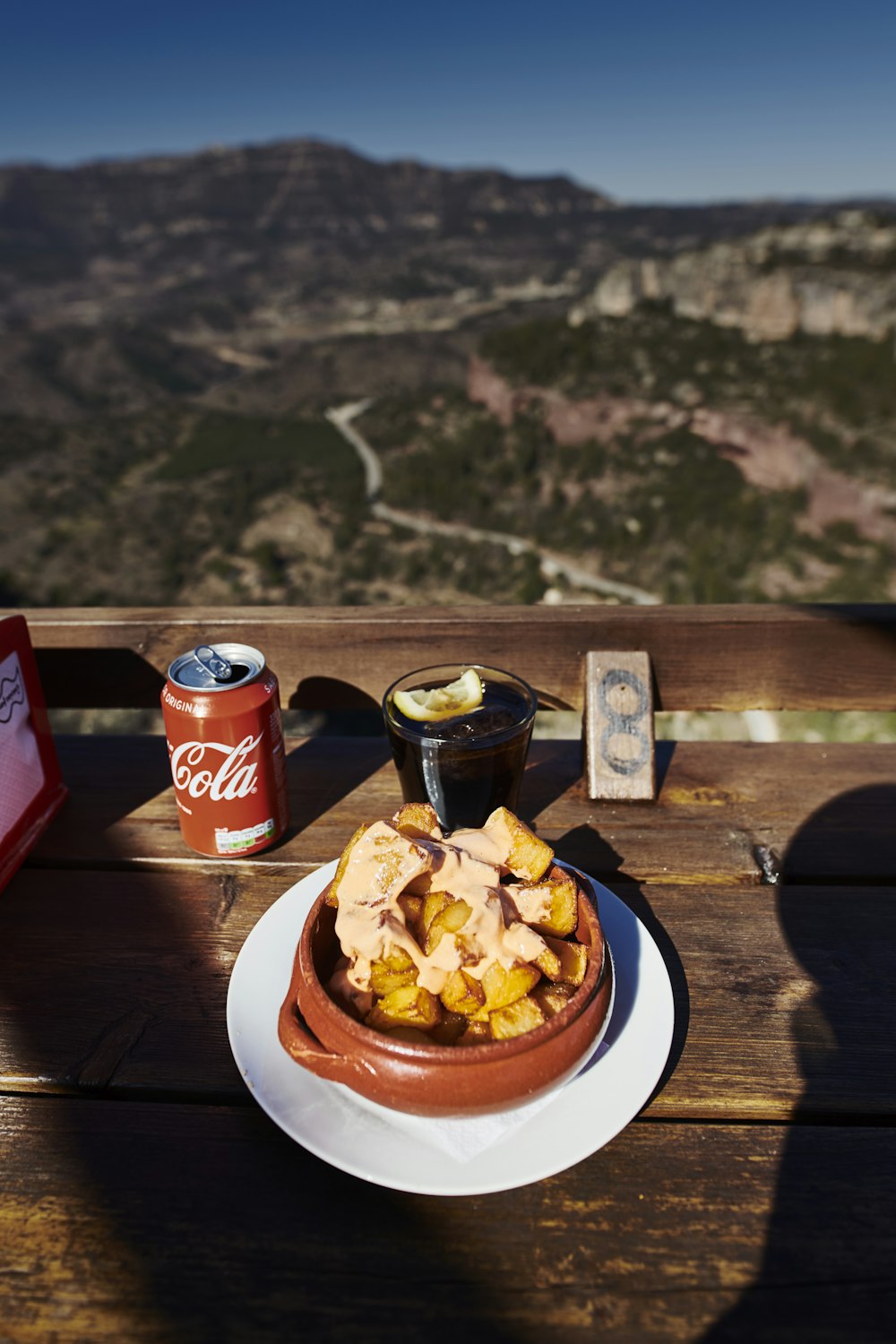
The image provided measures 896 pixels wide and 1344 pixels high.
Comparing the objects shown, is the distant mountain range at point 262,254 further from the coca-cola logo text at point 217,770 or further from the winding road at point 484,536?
the coca-cola logo text at point 217,770

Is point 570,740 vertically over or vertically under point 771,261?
under

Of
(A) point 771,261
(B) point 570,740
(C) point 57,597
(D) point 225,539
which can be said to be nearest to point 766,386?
(A) point 771,261

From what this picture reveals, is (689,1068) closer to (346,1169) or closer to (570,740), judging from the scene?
(346,1169)

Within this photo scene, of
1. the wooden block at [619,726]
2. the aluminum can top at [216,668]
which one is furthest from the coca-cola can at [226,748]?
the wooden block at [619,726]

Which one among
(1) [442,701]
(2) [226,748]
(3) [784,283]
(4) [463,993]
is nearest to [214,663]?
(2) [226,748]

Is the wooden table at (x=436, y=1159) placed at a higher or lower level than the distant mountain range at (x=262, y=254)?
lower

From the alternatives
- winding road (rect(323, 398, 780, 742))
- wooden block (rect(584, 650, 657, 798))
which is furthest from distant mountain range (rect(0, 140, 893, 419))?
wooden block (rect(584, 650, 657, 798))
